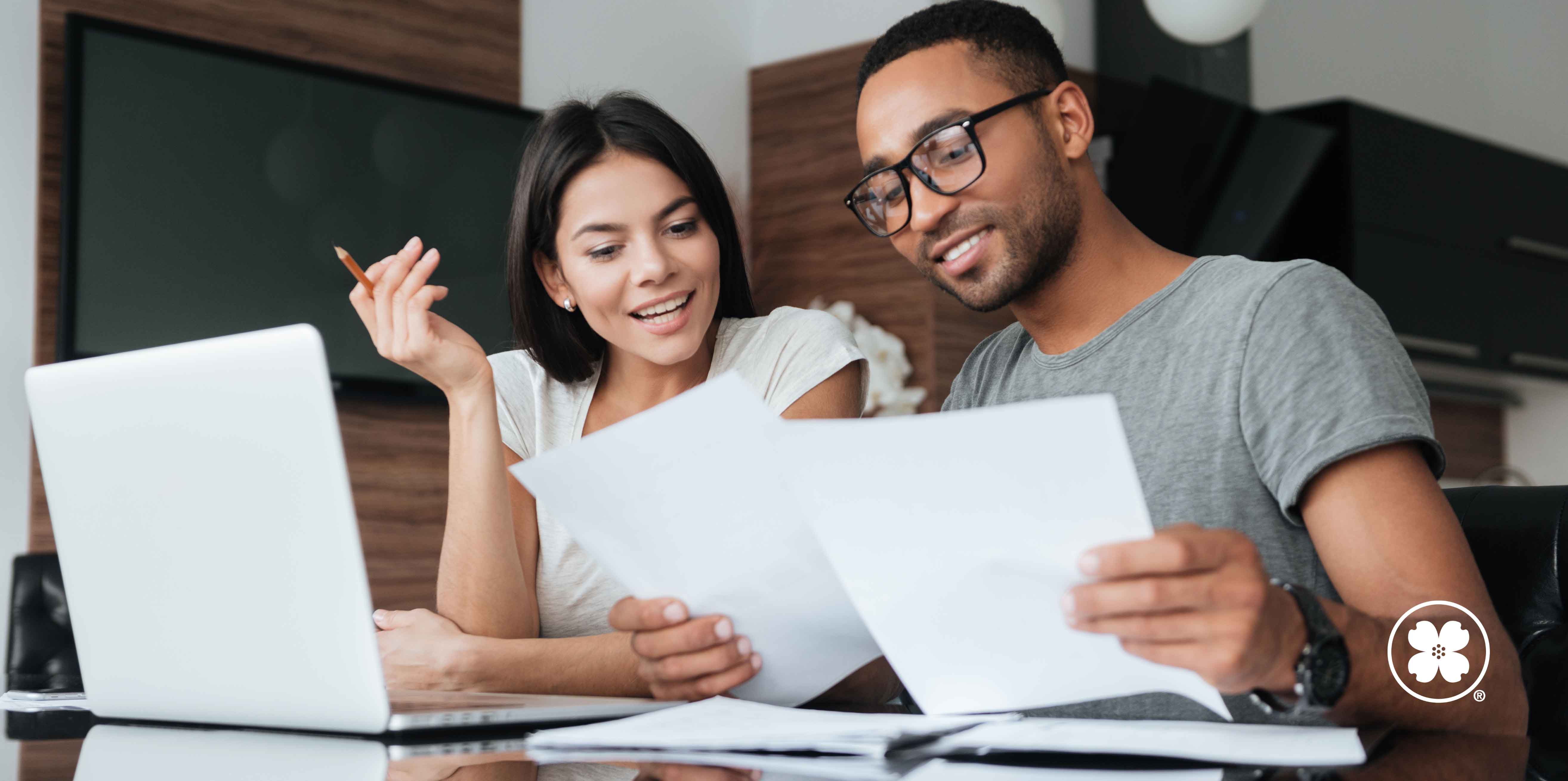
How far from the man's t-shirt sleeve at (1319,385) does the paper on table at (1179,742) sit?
20cm

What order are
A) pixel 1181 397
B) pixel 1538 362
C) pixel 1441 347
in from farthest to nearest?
1. pixel 1538 362
2. pixel 1441 347
3. pixel 1181 397

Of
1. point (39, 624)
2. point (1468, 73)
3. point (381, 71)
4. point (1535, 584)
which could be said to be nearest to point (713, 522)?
point (1535, 584)

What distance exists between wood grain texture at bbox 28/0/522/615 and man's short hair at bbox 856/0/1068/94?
2.20 meters

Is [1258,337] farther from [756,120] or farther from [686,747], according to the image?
[756,120]

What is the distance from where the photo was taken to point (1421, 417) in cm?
85

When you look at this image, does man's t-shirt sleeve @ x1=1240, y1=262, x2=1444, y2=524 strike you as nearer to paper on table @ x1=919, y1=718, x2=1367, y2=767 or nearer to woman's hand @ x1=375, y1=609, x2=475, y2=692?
paper on table @ x1=919, y1=718, x2=1367, y2=767

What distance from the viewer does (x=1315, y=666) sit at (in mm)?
701

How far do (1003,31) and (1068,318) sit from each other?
26 cm

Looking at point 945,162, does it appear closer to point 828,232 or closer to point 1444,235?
point 828,232

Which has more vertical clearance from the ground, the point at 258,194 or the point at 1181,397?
the point at 258,194

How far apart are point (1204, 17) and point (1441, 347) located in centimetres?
166

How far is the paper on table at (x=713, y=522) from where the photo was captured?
73cm

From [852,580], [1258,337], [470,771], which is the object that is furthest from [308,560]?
[1258,337]

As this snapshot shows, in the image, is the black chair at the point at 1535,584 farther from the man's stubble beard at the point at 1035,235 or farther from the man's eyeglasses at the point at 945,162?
the man's eyeglasses at the point at 945,162
